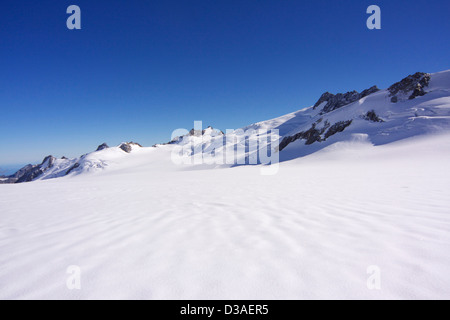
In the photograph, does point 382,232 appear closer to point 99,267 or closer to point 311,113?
point 99,267

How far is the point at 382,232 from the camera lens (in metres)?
2.77

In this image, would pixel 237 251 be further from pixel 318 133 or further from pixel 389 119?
pixel 318 133

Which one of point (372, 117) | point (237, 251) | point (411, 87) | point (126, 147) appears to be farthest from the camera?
point (126, 147)

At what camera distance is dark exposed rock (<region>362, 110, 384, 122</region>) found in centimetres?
2529

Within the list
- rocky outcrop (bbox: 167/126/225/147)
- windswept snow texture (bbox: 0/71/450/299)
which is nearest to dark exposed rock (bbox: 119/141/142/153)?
rocky outcrop (bbox: 167/126/225/147)

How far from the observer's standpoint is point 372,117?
2609cm

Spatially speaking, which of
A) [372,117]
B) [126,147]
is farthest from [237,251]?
[126,147]

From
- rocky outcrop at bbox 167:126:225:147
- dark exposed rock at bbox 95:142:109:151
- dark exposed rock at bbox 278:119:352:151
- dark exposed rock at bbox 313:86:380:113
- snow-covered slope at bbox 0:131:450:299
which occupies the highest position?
→ dark exposed rock at bbox 313:86:380:113

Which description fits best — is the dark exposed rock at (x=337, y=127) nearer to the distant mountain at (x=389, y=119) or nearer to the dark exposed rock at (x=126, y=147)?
the distant mountain at (x=389, y=119)

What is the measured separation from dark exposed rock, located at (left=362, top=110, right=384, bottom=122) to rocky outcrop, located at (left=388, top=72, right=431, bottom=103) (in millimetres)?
4489

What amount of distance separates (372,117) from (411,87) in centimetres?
903

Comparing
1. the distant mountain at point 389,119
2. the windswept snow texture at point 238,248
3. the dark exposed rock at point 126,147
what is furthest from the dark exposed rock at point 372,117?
the dark exposed rock at point 126,147

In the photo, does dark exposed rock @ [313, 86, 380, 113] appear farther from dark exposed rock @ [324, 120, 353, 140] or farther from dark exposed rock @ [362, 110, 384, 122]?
dark exposed rock @ [324, 120, 353, 140]
